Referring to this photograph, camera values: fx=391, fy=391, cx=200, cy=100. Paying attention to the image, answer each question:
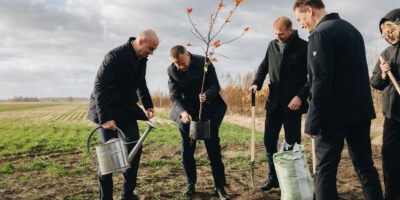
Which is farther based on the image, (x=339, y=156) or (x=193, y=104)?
(x=193, y=104)

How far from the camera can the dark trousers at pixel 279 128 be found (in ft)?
Answer: 15.0

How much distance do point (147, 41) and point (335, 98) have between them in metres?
1.95

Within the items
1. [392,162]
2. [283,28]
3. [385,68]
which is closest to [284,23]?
[283,28]

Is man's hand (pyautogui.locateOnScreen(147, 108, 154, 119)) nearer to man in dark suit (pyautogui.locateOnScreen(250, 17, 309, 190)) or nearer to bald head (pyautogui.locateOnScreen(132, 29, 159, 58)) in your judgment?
bald head (pyautogui.locateOnScreen(132, 29, 159, 58))

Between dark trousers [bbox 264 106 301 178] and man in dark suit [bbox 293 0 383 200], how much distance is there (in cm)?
115

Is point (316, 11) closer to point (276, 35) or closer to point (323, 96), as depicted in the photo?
point (323, 96)

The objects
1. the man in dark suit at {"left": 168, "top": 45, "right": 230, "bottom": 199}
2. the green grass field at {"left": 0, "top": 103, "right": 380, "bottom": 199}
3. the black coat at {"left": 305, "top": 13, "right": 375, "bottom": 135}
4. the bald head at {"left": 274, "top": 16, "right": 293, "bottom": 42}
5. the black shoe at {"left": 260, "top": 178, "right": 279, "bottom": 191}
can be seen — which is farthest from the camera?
the green grass field at {"left": 0, "top": 103, "right": 380, "bottom": 199}

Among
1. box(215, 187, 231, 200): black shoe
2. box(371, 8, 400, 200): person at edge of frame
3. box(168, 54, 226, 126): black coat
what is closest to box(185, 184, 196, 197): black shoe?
box(215, 187, 231, 200): black shoe

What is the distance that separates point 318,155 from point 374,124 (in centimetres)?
1384

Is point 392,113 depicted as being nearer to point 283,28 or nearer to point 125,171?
point 283,28

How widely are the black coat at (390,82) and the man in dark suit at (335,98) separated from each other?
3.08 ft

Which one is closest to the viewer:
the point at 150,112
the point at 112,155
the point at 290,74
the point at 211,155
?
the point at 112,155

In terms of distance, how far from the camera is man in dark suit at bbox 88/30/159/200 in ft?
13.4

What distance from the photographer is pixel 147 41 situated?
408 cm
